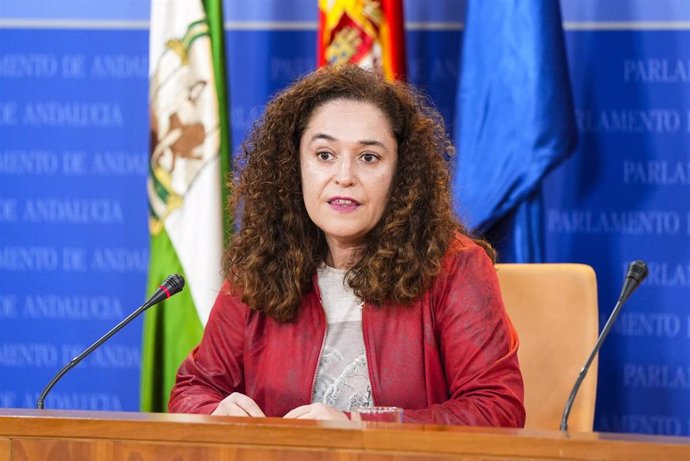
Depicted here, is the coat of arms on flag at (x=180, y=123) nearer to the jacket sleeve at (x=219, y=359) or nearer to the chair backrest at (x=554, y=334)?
the jacket sleeve at (x=219, y=359)

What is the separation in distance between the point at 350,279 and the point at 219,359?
0.35 m

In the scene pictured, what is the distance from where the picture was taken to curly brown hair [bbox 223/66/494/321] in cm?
220

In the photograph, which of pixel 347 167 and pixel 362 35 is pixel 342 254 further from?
pixel 362 35

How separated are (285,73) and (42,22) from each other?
0.90 m

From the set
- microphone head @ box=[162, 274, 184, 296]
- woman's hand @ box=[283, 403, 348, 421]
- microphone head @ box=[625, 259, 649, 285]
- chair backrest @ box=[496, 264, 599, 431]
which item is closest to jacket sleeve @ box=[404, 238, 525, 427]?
woman's hand @ box=[283, 403, 348, 421]

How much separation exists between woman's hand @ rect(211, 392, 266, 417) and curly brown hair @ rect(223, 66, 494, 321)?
28 cm

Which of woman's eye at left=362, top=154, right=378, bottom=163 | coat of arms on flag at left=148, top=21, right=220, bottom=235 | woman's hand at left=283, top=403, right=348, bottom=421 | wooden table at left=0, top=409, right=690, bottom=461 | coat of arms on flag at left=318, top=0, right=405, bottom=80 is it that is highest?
coat of arms on flag at left=318, top=0, right=405, bottom=80

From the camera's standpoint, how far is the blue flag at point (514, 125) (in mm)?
2945

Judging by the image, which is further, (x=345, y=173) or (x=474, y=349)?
(x=345, y=173)

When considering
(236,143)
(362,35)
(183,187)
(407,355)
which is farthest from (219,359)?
(236,143)

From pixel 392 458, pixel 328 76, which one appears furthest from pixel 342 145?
pixel 392 458

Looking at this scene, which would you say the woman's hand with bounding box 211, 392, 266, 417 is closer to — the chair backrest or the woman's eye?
the woman's eye

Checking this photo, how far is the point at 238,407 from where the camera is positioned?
6.50ft

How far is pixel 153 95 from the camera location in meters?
3.09
